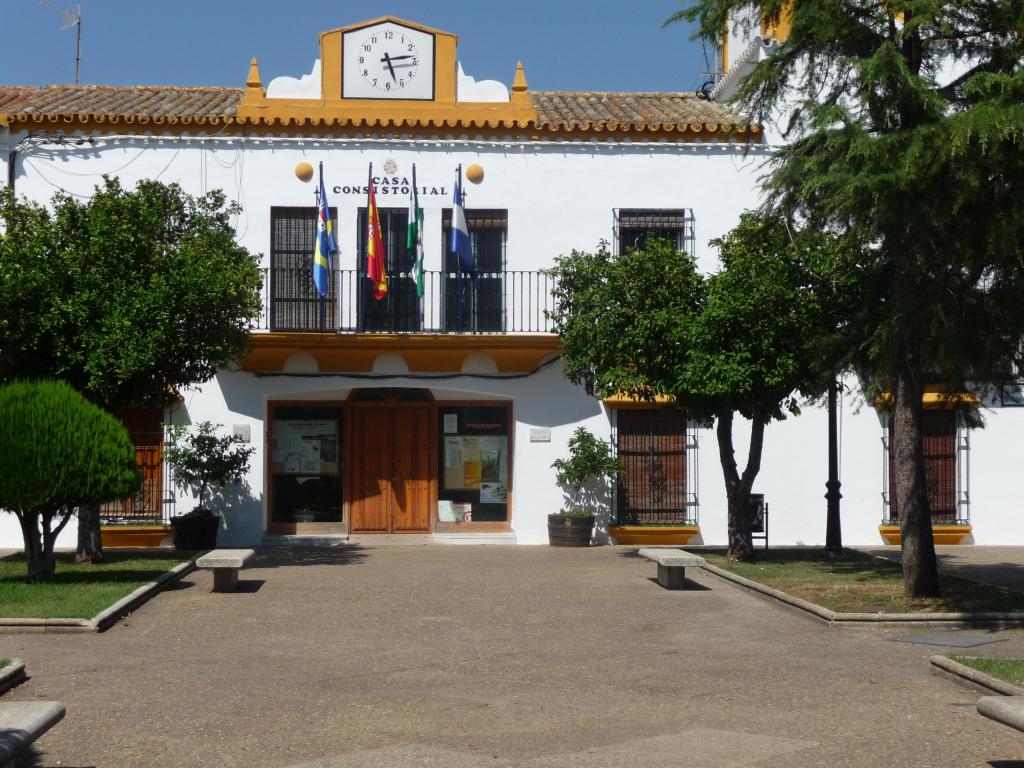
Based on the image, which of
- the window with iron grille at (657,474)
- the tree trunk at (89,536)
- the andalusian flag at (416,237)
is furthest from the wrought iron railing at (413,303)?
the tree trunk at (89,536)

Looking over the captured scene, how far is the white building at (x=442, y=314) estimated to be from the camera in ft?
68.5

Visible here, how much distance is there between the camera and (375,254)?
798 inches

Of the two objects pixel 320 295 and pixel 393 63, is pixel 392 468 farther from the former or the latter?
pixel 393 63

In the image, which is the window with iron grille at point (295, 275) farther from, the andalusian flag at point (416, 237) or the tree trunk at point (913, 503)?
the tree trunk at point (913, 503)

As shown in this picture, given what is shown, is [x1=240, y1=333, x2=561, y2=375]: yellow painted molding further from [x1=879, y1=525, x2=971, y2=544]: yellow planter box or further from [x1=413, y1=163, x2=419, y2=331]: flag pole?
[x1=879, y1=525, x2=971, y2=544]: yellow planter box

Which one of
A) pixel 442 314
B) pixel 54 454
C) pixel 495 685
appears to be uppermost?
pixel 442 314

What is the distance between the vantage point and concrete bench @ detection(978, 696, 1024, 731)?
21.4ft

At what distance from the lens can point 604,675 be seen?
977 cm

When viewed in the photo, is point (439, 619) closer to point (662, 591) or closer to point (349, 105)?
point (662, 591)

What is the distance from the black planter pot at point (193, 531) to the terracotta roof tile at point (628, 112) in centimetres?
838

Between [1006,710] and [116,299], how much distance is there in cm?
1204

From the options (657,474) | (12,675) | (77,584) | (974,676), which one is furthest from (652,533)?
(12,675)

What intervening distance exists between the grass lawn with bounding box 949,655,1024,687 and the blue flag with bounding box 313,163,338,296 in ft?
41.1

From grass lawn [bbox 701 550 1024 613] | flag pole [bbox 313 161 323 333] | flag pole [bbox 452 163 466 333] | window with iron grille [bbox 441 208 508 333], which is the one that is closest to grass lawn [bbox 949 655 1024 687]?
grass lawn [bbox 701 550 1024 613]
